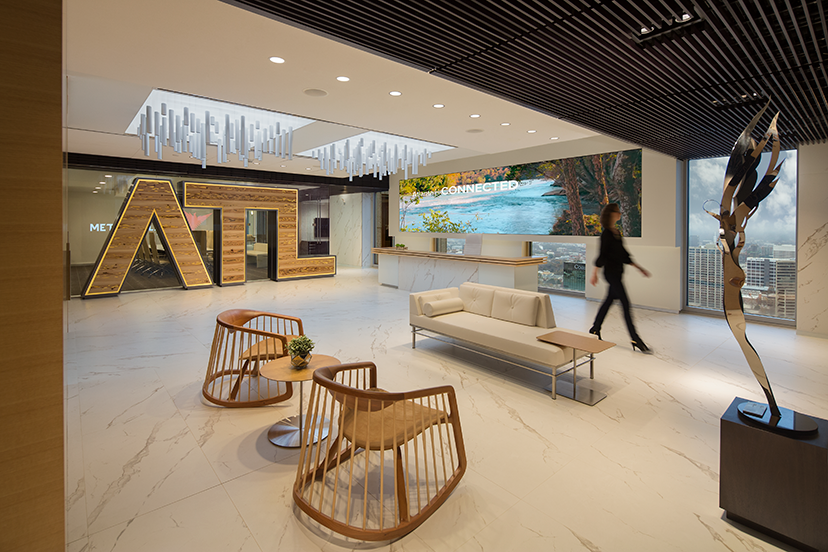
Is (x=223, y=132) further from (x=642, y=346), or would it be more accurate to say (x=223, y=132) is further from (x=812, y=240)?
(x=812, y=240)

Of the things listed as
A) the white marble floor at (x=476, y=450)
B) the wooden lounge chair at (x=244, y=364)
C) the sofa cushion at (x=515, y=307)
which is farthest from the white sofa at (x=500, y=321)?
the wooden lounge chair at (x=244, y=364)

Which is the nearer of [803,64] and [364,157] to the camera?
[803,64]

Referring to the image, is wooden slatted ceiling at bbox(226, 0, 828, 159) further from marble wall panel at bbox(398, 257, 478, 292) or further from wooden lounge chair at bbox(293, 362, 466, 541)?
marble wall panel at bbox(398, 257, 478, 292)

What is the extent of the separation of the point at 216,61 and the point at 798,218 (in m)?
8.14

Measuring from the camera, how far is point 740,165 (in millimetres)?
2443

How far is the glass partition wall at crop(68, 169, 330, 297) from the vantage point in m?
9.58

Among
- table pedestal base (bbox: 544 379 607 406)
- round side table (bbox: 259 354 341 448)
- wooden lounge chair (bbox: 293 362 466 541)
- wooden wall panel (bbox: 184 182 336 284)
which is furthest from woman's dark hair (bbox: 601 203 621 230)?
wooden wall panel (bbox: 184 182 336 284)

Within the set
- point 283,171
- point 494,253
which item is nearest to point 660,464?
point 494,253

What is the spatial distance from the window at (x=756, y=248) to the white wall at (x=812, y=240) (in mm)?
469

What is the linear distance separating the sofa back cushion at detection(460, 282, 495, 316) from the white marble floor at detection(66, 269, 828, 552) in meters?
0.68

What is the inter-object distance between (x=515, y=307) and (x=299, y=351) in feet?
9.44

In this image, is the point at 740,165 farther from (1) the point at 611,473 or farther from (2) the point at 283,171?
(2) the point at 283,171

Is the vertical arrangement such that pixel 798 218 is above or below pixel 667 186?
below

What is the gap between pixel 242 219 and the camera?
1171cm
